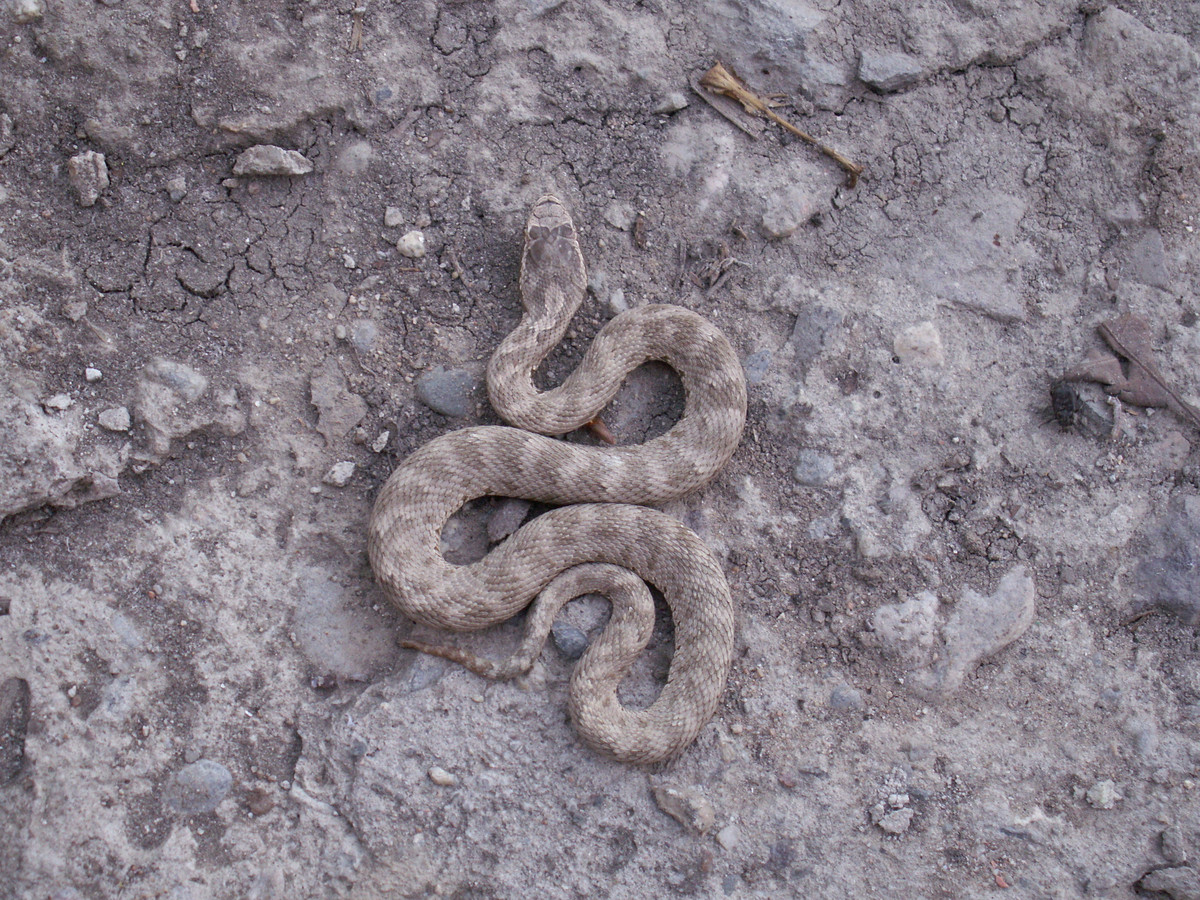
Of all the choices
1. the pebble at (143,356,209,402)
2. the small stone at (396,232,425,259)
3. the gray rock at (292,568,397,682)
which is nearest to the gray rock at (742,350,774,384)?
the small stone at (396,232,425,259)

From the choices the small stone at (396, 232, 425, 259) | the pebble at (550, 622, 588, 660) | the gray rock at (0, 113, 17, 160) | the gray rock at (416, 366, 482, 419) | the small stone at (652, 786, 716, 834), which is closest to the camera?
the small stone at (652, 786, 716, 834)

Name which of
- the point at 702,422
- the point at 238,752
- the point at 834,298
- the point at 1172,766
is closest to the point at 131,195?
the point at 238,752

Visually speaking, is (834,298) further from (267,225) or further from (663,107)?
(267,225)

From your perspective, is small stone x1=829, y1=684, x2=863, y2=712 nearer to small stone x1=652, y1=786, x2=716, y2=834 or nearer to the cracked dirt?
the cracked dirt

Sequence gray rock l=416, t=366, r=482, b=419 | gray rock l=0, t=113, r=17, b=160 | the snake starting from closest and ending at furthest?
the snake → gray rock l=0, t=113, r=17, b=160 → gray rock l=416, t=366, r=482, b=419

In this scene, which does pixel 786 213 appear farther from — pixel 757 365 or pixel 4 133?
pixel 4 133

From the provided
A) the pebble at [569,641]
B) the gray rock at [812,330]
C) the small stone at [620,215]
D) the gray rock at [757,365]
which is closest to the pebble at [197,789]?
the pebble at [569,641]
